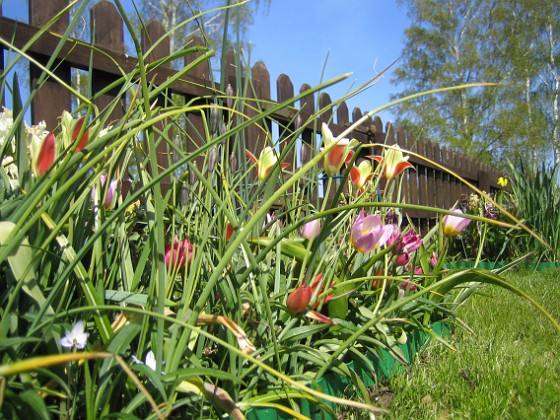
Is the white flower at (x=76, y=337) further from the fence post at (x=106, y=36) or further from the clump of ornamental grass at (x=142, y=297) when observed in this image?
the fence post at (x=106, y=36)

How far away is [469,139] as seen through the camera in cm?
1833

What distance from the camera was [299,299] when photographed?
31.5 inches

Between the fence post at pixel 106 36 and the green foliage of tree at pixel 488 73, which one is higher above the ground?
the green foliage of tree at pixel 488 73

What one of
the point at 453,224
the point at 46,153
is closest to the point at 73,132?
the point at 46,153

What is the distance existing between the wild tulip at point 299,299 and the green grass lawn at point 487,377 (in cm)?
28

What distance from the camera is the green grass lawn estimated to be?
3.13 ft

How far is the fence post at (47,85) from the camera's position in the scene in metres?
1.84

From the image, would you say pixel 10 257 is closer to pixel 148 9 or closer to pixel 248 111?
pixel 248 111

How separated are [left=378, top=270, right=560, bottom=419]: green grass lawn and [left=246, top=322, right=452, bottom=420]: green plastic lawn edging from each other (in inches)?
1.2

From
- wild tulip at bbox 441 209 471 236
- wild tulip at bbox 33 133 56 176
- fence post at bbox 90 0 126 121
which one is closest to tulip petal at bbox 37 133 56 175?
wild tulip at bbox 33 133 56 176

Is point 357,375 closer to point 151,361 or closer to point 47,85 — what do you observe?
point 151,361

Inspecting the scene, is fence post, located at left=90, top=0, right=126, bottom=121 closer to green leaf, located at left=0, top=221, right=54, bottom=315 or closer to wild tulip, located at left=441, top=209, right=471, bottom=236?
wild tulip, located at left=441, top=209, right=471, bottom=236

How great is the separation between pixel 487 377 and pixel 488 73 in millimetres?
19430

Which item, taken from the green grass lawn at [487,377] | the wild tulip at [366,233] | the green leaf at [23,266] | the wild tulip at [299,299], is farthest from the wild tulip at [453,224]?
the green leaf at [23,266]
